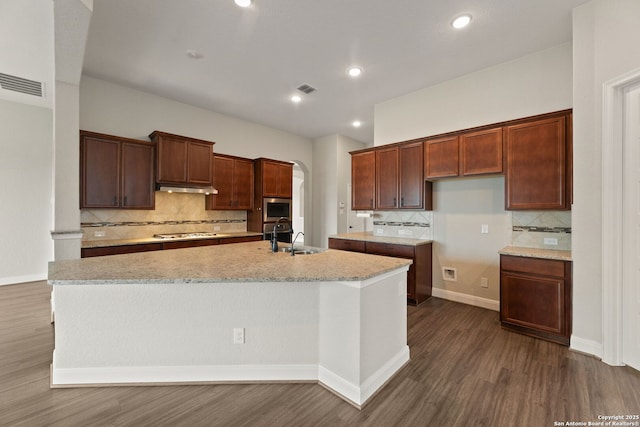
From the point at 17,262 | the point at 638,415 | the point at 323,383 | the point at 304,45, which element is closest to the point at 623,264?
the point at 638,415

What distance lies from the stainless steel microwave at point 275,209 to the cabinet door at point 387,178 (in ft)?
7.40

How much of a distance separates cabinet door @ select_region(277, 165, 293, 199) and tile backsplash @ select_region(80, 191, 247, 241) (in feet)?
3.02

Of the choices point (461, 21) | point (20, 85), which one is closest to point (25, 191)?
point (20, 85)

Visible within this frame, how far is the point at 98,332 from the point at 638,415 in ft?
12.0

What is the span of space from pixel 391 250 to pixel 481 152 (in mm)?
1687

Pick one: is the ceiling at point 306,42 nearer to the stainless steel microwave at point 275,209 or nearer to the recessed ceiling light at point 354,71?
the recessed ceiling light at point 354,71

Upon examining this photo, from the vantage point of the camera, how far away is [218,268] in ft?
6.59

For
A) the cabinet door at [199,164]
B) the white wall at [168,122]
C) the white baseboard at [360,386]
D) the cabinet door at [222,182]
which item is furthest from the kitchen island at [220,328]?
the cabinet door at [222,182]

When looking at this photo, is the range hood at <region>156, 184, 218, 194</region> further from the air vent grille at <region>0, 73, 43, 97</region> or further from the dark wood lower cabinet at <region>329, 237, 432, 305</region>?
the dark wood lower cabinet at <region>329, 237, 432, 305</region>

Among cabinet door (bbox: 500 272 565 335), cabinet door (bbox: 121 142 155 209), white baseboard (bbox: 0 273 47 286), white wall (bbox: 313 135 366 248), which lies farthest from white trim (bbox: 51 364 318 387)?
white wall (bbox: 313 135 366 248)

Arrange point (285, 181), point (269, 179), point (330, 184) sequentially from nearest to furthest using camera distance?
1. point (269, 179)
2. point (285, 181)
3. point (330, 184)

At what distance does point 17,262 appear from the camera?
15.5ft

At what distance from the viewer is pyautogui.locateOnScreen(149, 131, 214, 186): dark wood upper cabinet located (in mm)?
4320

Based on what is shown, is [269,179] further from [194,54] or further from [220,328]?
[220,328]
